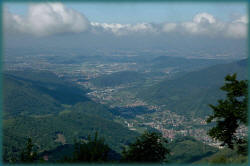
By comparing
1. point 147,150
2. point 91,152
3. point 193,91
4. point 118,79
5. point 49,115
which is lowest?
point 49,115

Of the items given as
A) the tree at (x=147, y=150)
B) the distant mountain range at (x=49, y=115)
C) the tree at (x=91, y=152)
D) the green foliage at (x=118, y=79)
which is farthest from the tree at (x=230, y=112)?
the green foliage at (x=118, y=79)

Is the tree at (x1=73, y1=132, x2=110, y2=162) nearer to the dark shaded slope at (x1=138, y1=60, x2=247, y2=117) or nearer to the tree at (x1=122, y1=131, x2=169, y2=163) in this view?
the tree at (x1=122, y1=131, x2=169, y2=163)

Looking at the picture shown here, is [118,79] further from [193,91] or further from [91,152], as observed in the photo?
[91,152]

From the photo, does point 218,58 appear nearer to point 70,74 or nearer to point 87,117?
point 70,74

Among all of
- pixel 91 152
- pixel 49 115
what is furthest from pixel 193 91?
pixel 91 152

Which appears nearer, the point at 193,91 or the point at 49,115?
the point at 49,115

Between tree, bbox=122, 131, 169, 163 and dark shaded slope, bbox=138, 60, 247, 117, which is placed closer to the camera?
tree, bbox=122, 131, 169, 163

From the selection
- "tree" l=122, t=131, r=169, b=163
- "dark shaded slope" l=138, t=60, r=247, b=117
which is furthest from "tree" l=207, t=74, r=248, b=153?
"dark shaded slope" l=138, t=60, r=247, b=117

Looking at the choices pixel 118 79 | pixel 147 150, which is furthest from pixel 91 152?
pixel 118 79

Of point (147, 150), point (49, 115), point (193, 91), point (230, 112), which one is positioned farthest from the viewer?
point (193, 91)

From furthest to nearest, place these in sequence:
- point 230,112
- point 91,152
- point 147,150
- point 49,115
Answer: point 49,115, point 147,150, point 230,112, point 91,152

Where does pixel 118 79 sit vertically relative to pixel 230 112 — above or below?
below
